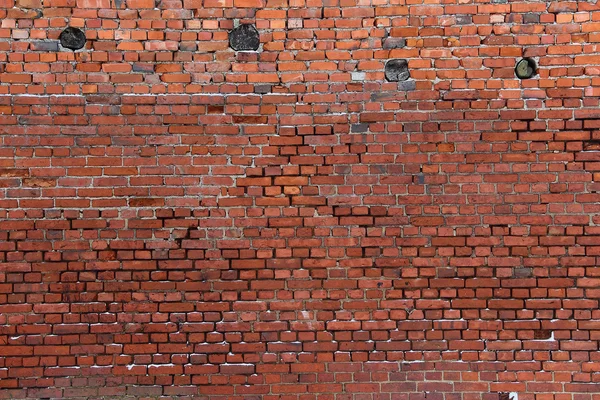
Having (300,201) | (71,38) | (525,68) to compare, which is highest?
(71,38)

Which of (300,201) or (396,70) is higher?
(396,70)

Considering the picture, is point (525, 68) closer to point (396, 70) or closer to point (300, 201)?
point (396, 70)

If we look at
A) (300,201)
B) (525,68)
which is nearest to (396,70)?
(525,68)

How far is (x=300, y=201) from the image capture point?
9.95 ft

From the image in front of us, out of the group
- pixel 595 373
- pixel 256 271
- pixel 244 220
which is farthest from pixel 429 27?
pixel 595 373

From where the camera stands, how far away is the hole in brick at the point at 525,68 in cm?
302

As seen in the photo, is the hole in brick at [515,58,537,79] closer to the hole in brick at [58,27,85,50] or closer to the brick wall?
the brick wall

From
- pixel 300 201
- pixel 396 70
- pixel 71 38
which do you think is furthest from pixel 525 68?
pixel 71 38

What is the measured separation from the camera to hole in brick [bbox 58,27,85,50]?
3.01m

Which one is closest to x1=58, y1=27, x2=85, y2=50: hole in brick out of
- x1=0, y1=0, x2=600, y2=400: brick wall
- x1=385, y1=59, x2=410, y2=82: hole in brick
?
x1=0, y1=0, x2=600, y2=400: brick wall

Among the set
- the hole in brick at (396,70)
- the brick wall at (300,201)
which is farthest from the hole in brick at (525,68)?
the hole in brick at (396,70)

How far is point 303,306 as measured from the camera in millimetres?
3018

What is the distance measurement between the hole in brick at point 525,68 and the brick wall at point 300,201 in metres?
0.05

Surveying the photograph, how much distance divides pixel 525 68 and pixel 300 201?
174cm
